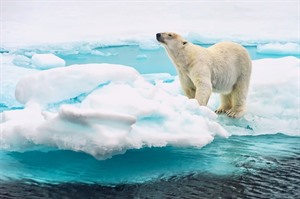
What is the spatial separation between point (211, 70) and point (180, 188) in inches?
69.5

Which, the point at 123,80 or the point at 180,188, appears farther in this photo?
the point at 123,80

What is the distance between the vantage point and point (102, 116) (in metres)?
3.61

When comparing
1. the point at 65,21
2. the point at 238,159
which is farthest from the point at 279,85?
the point at 65,21

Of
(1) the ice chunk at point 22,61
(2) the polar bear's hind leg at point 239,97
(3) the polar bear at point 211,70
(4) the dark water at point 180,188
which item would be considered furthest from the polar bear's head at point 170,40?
(1) the ice chunk at point 22,61

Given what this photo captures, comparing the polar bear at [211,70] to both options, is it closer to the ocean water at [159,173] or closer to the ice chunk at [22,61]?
the ocean water at [159,173]

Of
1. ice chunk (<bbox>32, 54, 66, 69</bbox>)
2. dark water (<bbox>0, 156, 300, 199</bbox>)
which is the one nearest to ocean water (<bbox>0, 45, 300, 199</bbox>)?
dark water (<bbox>0, 156, 300, 199</bbox>)

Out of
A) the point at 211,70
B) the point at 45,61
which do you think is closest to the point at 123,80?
the point at 211,70

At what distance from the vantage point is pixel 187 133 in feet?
13.3

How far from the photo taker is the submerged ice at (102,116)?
11.9 ft

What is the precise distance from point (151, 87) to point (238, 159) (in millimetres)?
724

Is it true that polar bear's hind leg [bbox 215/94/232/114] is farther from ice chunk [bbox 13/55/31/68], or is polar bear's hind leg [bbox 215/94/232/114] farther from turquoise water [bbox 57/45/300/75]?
ice chunk [bbox 13/55/31/68]

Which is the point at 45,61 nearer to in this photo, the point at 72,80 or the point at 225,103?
the point at 225,103

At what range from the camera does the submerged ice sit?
143 inches

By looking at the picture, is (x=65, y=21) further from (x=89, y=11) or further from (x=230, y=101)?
(x=230, y=101)
